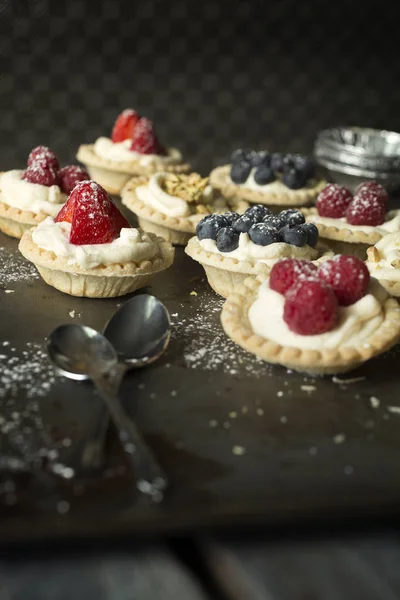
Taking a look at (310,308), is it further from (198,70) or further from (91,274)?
(198,70)

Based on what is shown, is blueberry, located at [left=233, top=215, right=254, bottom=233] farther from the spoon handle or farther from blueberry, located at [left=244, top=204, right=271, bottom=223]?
the spoon handle

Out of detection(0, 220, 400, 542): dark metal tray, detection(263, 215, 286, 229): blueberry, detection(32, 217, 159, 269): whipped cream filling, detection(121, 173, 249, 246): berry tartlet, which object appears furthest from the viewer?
detection(121, 173, 249, 246): berry tartlet

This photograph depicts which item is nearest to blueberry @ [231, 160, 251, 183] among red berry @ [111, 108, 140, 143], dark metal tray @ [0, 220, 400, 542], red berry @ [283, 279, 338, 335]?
red berry @ [111, 108, 140, 143]

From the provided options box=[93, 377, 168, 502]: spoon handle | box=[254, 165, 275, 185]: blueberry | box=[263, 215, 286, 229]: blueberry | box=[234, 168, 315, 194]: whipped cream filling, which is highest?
box=[263, 215, 286, 229]: blueberry

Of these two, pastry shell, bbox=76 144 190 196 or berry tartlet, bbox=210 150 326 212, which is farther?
pastry shell, bbox=76 144 190 196

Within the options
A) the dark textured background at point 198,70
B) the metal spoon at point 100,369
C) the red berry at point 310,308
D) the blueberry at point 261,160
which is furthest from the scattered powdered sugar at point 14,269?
the dark textured background at point 198,70

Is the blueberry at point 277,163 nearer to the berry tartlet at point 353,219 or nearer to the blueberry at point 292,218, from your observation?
the berry tartlet at point 353,219

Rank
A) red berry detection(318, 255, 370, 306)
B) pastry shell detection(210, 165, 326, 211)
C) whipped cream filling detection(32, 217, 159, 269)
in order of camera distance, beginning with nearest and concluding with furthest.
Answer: red berry detection(318, 255, 370, 306) → whipped cream filling detection(32, 217, 159, 269) → pastry shell detection(210, 165, 326, 211)

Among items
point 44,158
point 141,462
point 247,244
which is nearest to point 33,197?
point 44,158
